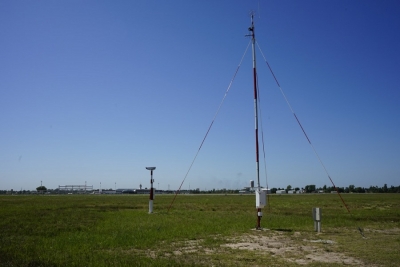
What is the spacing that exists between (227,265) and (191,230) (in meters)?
7.53

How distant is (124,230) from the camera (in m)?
16.6

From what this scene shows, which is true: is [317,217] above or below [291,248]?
above

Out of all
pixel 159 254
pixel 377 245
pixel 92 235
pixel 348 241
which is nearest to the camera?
pixel 159 254

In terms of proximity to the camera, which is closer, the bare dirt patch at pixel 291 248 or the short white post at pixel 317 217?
the bare dirt patch at pixel 291 248

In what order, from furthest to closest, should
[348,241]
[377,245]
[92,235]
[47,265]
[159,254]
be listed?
[92,235] < [348,241] < [377,245] < [159,254] < [47,265]

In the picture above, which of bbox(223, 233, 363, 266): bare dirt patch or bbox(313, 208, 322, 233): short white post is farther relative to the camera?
bbox(313, 208, 322, 233): short white post

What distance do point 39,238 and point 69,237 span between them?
117 centimetres

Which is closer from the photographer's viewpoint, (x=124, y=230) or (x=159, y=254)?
(x=159, y=254)

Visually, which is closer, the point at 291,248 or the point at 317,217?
the point at 291,248

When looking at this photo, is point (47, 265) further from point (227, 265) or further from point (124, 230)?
point (124, 230)

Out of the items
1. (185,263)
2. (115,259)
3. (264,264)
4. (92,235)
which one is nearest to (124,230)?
(92,235)

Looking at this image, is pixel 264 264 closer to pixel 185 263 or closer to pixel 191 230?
pixel 185 263

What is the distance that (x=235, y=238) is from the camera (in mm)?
14422

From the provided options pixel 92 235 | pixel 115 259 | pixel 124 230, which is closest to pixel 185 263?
pixel 115 259
